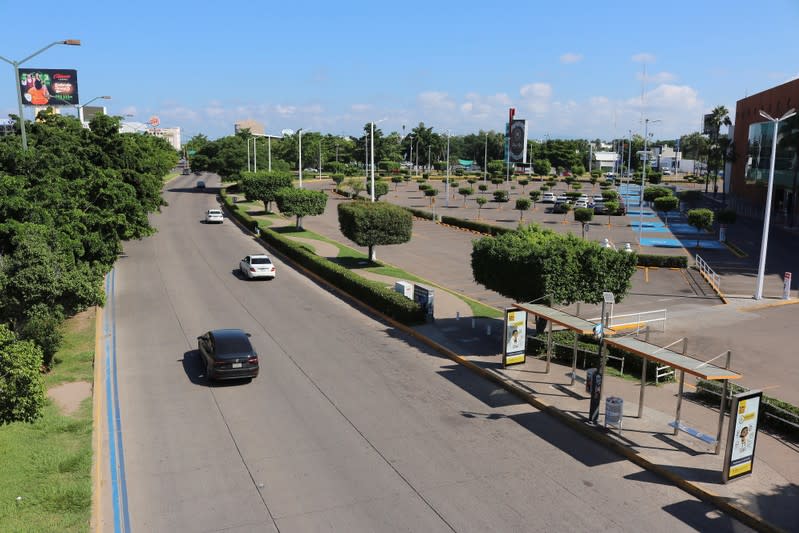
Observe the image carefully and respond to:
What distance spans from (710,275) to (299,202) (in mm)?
31566

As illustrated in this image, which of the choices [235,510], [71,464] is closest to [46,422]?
[71,464]

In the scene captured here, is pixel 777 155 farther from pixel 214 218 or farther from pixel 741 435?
pixel 741 435

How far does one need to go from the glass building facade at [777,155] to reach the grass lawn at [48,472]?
204 ft

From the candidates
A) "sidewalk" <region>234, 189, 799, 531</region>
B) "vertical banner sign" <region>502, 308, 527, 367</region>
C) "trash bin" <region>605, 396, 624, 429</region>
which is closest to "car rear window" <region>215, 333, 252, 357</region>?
"sidewalk" <region>234, 189, 799, 531</region>

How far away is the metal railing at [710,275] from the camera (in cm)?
3596

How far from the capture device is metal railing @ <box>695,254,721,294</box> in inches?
1416

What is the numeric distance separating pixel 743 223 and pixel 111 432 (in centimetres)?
6678

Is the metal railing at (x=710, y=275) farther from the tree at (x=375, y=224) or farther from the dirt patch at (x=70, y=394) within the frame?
the dirt patch at (x=70, y=394)

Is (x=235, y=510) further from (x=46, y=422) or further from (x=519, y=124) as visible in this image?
(x=519, y=124)

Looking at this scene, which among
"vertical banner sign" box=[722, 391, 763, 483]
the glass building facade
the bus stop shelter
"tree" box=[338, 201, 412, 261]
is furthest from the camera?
the glass building facade

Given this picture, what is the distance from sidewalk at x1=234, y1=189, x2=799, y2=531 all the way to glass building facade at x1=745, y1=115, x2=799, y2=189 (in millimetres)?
50046

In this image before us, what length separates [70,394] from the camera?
60.8ft

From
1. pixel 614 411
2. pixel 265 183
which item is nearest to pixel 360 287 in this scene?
pixel 614 411

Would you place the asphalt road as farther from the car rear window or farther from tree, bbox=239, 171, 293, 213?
tree, bbox=239, 171, 293, 213
